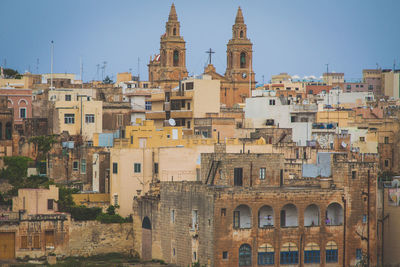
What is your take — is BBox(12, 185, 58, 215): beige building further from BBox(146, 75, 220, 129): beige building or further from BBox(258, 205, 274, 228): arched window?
BBox(146, 75, 220, 129): beige building

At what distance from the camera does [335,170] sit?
4962 cm

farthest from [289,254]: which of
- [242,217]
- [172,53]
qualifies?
[172,53]

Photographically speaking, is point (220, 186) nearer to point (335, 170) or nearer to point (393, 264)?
point (335, 170)

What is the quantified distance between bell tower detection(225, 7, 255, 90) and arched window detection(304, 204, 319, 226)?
64971mm

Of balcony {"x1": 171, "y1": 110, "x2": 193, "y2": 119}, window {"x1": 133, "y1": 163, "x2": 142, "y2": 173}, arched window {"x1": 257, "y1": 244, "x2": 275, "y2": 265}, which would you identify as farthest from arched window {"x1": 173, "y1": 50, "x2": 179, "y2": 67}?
arched window {"x1": 257, "y1": 244, "x2": 275, "y2": 265}

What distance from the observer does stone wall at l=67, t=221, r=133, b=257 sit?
53812mm

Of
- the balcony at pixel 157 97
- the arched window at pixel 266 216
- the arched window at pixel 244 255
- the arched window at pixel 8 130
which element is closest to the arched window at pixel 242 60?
the balcony at pixel 157 97

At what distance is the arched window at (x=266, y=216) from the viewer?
47719mm

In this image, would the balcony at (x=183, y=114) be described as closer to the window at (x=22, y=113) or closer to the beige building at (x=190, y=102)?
the beige building at (x=190, y=102)

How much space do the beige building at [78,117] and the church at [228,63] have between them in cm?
3872

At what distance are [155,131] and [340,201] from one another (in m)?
13.6

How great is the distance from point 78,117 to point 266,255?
85.6 feet

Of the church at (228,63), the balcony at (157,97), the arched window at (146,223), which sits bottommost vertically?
the arched window at (146,223)

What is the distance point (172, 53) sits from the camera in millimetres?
113188
